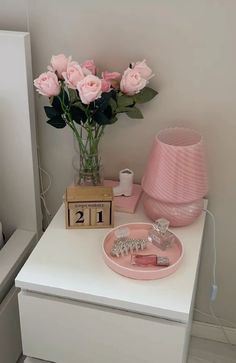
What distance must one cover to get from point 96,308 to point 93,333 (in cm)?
7

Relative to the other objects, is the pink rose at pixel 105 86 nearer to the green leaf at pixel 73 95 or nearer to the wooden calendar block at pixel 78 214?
the green leaf at pixel 73 95

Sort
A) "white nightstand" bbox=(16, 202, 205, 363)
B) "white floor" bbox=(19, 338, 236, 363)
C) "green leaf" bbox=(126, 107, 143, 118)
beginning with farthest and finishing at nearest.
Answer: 1. "white floor" bbox=(19, 338, 236, 363)
2. "green leaf" bbox=(126, 107, 143, 118)
3. "white nightstand" bbox=(16, 202, 205, 363)

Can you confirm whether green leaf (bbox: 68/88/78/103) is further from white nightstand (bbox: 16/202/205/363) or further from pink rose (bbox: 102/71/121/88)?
white nightstand (bbox: 16/202/205/363)

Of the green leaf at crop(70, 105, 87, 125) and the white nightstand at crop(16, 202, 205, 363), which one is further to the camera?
the green leaf at crop(70, 105, 87, 125)

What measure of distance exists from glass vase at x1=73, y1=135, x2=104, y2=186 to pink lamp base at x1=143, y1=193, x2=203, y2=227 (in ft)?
0.51

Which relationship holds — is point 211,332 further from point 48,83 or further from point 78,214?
point 48,83

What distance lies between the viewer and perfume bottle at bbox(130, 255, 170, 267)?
44.9 inches

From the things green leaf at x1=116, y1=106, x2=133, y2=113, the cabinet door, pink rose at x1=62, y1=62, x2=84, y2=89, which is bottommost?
the cabinet door

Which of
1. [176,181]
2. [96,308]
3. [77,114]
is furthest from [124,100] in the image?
[96,308]

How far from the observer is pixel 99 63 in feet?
4.37

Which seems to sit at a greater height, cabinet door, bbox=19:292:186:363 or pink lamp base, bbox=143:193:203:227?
pink lamp base, bbox=143:193:203:227

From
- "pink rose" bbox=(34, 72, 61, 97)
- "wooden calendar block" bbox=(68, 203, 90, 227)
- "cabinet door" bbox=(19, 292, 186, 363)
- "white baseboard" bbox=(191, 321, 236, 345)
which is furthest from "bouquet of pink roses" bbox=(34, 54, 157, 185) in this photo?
"white baseboard" bbox=(191, 321, 236, 345)

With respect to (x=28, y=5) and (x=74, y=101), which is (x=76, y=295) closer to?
(x=74, y=101)

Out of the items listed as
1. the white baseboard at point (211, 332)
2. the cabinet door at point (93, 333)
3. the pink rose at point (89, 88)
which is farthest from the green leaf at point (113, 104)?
the white baseboard at point (211, 332)
